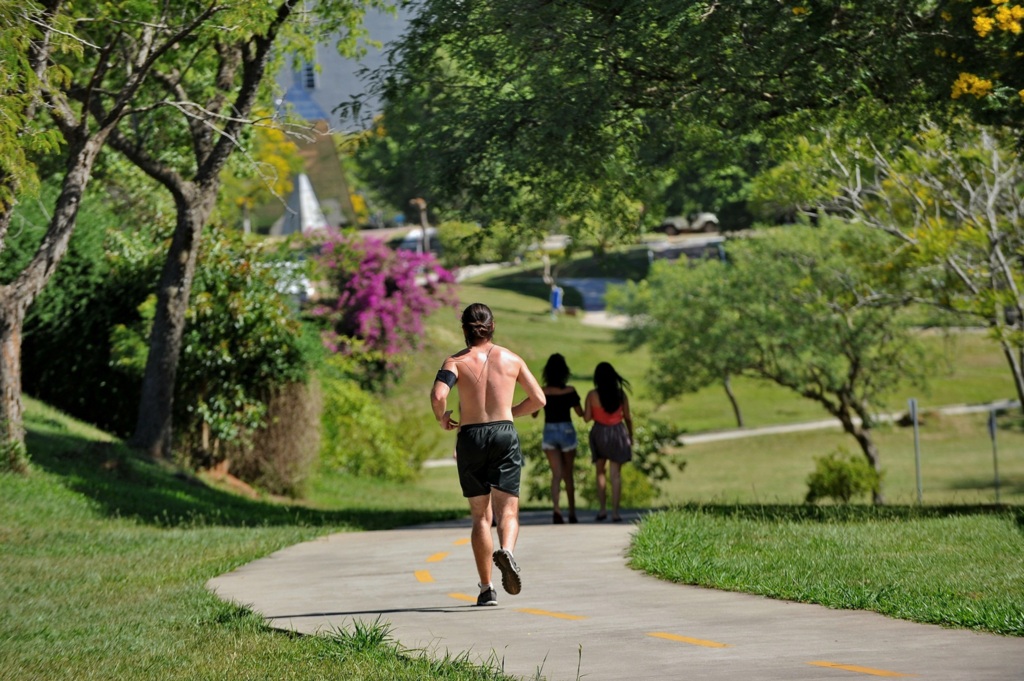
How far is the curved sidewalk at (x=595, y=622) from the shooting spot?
6.34 m

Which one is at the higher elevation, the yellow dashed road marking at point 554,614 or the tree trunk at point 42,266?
the tree trunk at point 42,266

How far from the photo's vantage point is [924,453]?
42562 mm

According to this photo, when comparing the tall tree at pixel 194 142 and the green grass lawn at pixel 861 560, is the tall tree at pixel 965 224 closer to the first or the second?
the green grass lawn at pixel 861 560

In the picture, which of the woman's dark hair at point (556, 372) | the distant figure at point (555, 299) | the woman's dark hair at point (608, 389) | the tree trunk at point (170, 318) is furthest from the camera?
the distant figure at point (555, 299)

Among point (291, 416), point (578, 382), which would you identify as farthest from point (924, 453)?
point (291, 416)

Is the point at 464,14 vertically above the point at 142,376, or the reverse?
the point at 464,14

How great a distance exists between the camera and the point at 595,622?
25.6 feet

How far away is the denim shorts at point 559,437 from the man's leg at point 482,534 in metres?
5.83

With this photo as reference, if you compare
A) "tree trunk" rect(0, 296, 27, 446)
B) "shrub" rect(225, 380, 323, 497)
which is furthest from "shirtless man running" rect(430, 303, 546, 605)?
"shrub" rect(225, 380, 323, 497)

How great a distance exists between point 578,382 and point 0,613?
47.1 m

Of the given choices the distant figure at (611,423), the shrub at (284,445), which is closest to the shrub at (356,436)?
the shrub at (284,445)

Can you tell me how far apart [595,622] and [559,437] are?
660cm

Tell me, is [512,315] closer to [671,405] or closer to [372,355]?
[671,405]

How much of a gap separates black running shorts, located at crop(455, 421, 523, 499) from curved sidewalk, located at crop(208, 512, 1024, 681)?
78cm
